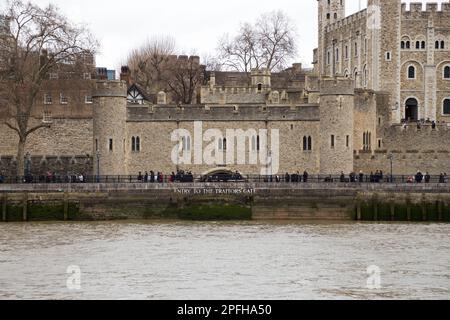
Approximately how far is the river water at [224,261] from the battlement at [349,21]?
36886 millimetres

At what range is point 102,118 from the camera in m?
59.9

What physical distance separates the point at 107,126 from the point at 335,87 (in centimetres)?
1093

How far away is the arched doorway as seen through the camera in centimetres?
8331

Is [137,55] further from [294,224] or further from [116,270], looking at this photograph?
[116,270]

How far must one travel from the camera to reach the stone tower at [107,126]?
59.8 m

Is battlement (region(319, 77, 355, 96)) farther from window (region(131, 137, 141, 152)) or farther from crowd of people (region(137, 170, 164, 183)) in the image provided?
window (region(131, 137, 141, 152))

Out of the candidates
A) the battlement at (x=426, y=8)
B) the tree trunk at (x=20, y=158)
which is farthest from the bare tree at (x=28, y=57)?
the battlement at (x=426, y=8)

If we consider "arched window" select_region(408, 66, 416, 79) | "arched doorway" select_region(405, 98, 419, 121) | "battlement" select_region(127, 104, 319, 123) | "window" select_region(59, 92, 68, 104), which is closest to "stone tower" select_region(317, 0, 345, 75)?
"arched window" select_region(408, 66, 416, 79)

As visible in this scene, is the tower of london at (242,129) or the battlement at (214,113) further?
the battlement at (214,113)

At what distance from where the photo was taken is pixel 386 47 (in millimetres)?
81938

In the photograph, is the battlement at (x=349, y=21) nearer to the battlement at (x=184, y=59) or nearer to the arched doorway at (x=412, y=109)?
the arched doorway at (x=412, y=109)
